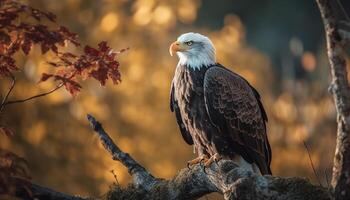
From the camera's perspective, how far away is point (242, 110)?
8.78 meters

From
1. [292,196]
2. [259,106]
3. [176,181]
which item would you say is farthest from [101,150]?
[292,196]

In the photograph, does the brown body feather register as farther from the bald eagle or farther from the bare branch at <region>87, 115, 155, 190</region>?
the bare branch at <region>87, 115, 155, 190</region>

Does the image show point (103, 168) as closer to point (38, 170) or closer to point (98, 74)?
point (38, 170)

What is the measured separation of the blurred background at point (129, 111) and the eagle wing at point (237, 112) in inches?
171

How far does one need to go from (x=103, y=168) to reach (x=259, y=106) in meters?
5.95

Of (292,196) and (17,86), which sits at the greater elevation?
(17,86)

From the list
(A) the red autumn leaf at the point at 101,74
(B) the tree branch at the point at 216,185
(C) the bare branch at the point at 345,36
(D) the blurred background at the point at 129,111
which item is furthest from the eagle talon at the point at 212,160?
(D) the blurred background at the point at 129,111

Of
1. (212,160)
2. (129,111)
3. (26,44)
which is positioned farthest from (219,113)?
(129,111)

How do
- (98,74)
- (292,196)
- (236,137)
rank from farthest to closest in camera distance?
(236,137) → (98,74) → (292,196)

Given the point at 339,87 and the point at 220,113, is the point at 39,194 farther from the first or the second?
the point at 220,113

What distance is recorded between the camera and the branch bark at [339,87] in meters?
5.30

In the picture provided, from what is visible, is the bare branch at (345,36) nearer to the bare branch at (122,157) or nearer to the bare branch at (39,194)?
the bare branch at (39,194)

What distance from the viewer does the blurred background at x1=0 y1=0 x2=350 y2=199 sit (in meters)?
14.3

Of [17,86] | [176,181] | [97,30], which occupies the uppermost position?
[97,30]
